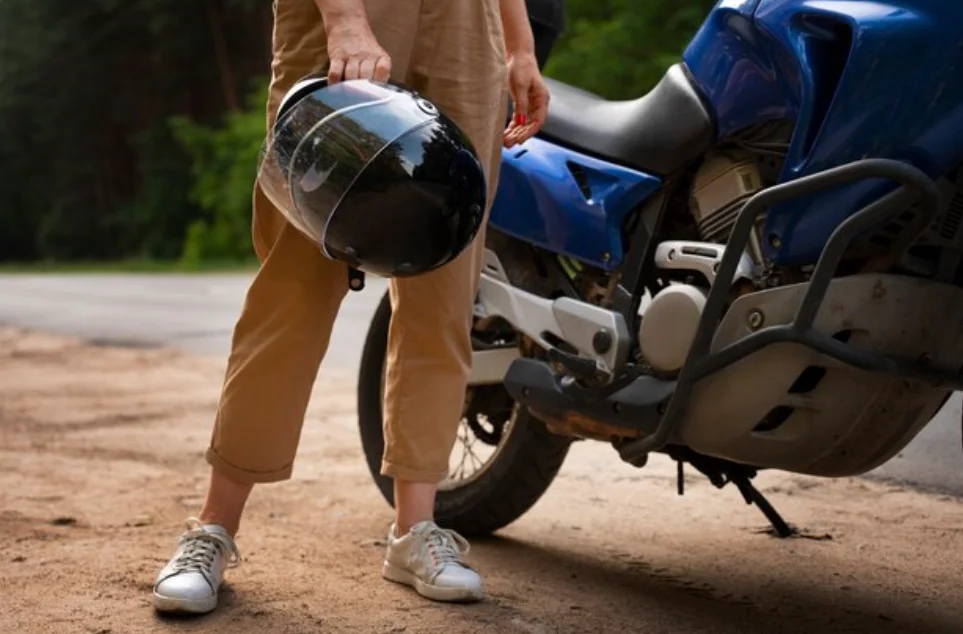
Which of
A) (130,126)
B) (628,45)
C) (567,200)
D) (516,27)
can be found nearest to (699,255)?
(567,200)

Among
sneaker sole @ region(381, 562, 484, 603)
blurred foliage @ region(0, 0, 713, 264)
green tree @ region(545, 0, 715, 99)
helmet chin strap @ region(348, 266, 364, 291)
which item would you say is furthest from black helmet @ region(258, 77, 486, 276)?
blurred foliage @ region(0, 0, 713, 264)

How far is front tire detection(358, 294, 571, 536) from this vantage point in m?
3.19

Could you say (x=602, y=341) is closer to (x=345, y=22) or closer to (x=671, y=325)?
(x=671, y=325)

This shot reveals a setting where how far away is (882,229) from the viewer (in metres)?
2.24

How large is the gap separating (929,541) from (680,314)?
107 centimetres

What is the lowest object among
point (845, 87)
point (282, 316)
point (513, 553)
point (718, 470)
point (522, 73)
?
point (513, 553)

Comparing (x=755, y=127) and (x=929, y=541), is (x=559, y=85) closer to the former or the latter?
(x=755, y=127)

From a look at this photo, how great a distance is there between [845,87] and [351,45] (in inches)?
31.8

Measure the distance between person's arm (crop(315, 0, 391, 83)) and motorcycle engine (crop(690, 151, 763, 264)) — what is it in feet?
2.11

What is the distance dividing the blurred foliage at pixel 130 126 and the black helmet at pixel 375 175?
90.9 feet

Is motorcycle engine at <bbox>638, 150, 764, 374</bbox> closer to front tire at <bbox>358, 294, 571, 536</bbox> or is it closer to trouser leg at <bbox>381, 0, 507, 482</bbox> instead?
trouser leg at <bbox>381, 0, 507, 482</bbox>

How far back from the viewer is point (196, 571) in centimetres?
256

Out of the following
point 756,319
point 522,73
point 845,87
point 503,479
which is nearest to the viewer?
point 845,87

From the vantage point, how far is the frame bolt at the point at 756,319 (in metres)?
2.36
